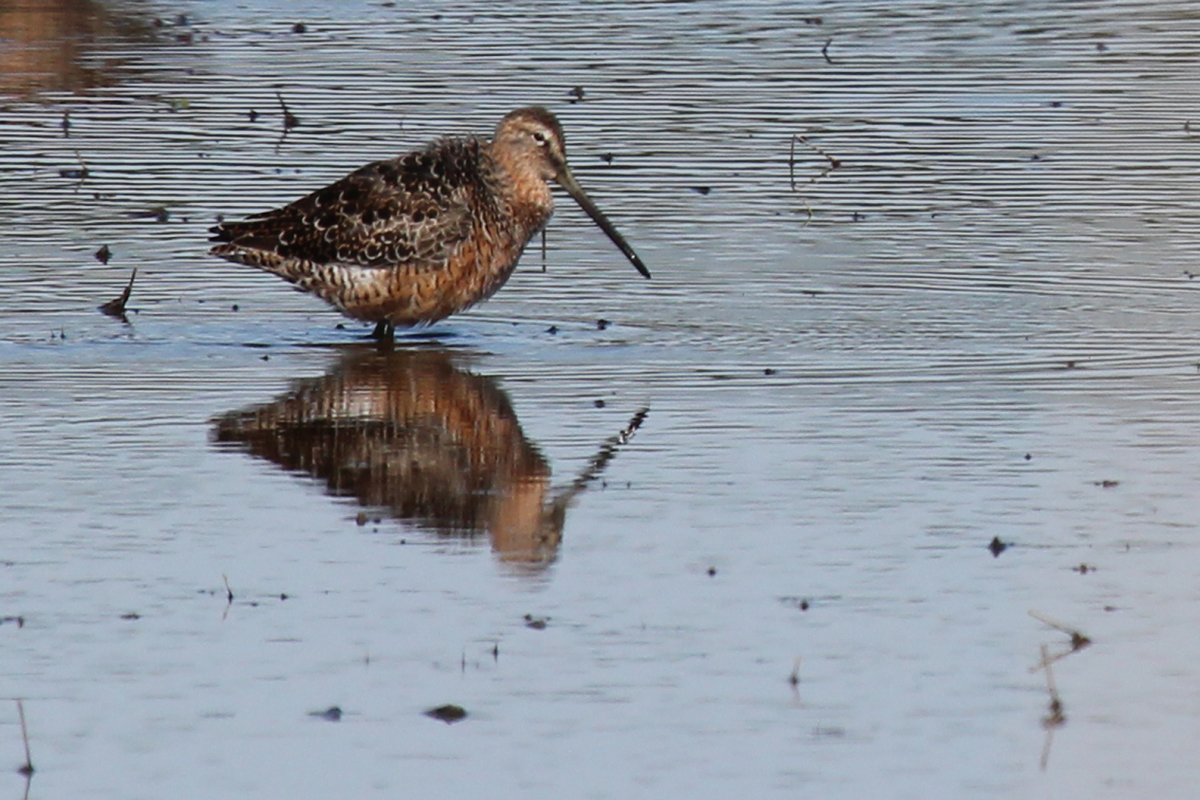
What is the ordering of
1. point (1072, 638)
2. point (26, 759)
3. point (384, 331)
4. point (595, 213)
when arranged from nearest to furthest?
point (26, 759), point (1072, 638), point (384, 331), point (595, 213)

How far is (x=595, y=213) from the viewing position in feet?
38.9

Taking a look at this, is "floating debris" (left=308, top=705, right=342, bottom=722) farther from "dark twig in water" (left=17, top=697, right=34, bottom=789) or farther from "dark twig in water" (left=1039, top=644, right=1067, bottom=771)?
"dark twig in water" (left=1039, top=644, right=1067, bottom=771)

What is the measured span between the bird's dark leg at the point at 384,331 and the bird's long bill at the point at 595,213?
3.25 ft

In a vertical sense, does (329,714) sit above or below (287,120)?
below

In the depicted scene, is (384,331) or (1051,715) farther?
(384,331)

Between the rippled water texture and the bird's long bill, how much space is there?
7.2 inches

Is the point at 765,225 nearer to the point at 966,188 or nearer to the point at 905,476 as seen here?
the point at 966,188

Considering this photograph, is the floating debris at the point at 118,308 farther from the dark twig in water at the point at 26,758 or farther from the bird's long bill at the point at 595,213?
the dark twig in water at the point at 26,758

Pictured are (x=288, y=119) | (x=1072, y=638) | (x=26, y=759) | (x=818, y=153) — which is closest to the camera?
(x=26, y=759)

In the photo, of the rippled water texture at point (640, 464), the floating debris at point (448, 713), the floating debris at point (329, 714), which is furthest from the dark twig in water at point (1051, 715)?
the floating debris at point (329, 714)

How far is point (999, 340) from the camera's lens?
35.3 feet

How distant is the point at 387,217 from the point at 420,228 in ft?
0.52

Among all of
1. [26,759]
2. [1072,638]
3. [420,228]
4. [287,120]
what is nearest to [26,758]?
[26,759]

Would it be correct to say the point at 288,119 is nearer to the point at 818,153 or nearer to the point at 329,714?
the point at 818,153
